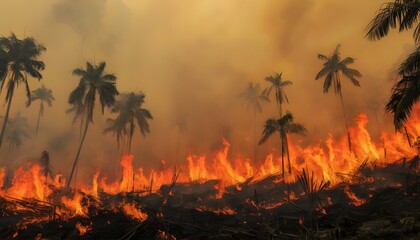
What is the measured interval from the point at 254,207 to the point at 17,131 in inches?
2460

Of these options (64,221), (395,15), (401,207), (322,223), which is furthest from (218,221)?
(395,15)

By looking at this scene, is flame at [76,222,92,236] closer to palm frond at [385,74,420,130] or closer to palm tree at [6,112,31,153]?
palm frond at [385,74,420,130]

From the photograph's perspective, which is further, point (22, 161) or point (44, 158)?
point (22, 161)

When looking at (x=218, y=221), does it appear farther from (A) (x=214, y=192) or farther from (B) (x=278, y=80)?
(B) (x=278, y=80)

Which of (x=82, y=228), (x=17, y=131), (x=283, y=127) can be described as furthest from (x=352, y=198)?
(x=17, y=131)

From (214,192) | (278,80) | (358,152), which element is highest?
(278,80)

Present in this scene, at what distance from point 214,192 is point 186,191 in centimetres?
645

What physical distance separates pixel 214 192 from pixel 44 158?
24.0m

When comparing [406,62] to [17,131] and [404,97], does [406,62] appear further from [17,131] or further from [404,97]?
[17,131]

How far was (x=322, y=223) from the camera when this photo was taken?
683 inches

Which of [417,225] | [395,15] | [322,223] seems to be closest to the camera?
[395,15]

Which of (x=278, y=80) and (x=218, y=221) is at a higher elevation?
(x=278, y=80)

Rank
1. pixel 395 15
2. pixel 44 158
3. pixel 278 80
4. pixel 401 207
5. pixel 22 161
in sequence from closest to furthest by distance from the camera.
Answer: pixel 395 15, pixel 401 207, pixel 44 158, pixel 278 80, pixel 22 161

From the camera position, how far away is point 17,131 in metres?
70.0
